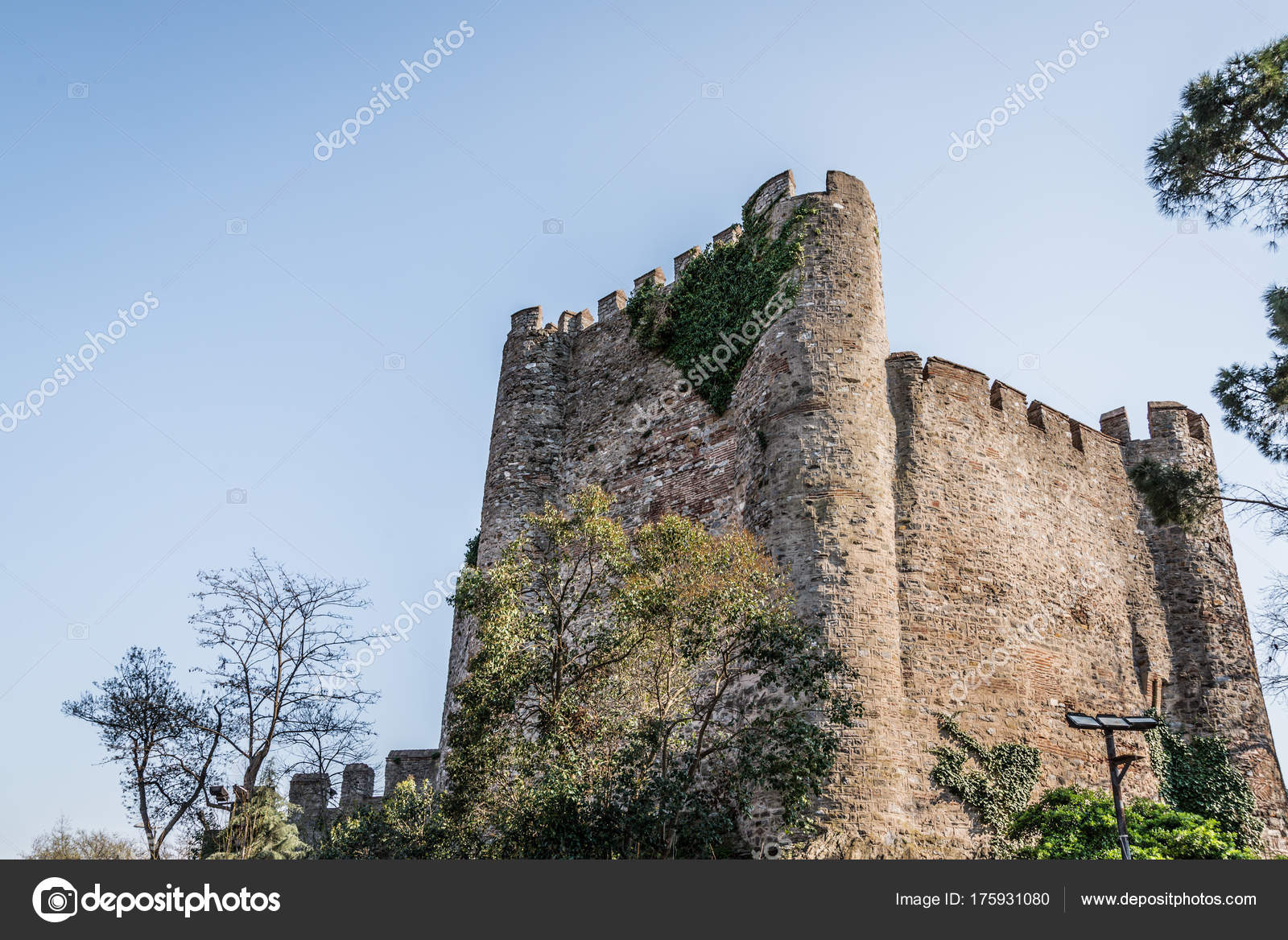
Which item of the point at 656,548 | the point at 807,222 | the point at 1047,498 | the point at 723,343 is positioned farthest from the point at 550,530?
the point at 1047,498

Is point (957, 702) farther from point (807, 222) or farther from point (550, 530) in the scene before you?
point (807, 222)

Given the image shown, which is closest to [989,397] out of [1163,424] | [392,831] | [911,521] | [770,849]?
[911,521]

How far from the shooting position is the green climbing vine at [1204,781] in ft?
60.6

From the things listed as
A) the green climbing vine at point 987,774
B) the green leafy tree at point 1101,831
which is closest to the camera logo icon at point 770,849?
the green climbing vine at point 987,774

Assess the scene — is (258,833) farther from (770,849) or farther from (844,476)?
(844,476)

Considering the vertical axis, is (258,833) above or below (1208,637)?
below

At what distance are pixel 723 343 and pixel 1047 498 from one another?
716cm

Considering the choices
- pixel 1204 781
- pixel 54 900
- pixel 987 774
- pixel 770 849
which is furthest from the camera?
pixel 1204 781

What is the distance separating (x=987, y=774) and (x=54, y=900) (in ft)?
41.8

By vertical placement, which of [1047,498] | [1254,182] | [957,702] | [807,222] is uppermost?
[807,222]

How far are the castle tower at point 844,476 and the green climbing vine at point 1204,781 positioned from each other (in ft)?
24.5

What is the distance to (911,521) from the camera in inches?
661

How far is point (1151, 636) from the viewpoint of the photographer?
20.2m

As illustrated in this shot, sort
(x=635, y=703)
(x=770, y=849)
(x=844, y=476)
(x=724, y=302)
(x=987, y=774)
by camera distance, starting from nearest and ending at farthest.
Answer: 1. (x=770, y=849)
2. (x=635, y=703)
3. (x=987, y=774)
4. (x=844, y=476)
5. (x=724, y=302)
